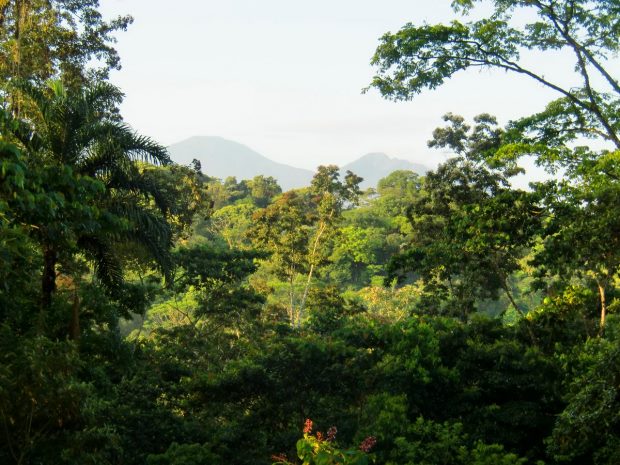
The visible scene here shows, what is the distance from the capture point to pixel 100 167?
1050 cm

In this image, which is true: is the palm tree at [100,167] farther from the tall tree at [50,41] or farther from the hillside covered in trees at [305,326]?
the tall tree at [50,41]

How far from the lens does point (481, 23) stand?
14602mm

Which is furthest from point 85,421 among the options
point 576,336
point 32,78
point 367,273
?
point 367,273

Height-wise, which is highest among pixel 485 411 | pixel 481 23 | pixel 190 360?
pixel 481 23

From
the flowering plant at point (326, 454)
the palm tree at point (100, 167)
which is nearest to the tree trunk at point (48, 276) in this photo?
the palm tree at point (100, 167)

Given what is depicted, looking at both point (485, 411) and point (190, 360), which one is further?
point (190, 360)

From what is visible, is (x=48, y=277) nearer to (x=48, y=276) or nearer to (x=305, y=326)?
(x=48, y=276)

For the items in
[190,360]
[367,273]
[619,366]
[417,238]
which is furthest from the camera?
[367,273]

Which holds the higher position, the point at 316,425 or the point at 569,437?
the point at 569,437

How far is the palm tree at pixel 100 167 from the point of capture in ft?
32.1

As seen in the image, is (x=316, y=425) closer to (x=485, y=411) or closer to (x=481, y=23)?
(x=485, y=411)

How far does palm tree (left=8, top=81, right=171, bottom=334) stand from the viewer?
9.79 metres

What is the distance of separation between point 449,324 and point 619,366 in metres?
6.87

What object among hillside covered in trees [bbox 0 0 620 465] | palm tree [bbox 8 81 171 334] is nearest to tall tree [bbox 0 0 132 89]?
hillside covered in trees [bbox 0 0 620 465]
